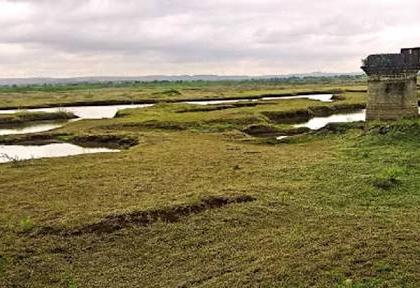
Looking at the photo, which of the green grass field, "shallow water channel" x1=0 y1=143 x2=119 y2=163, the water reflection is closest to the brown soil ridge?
the green grass field

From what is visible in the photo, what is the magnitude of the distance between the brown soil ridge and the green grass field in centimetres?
3

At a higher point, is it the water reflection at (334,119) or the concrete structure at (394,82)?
the concrete structure at (394,82)

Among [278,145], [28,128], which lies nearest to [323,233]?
[278,145]

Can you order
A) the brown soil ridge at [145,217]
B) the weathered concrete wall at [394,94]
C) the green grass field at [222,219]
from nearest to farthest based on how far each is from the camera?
the green grass field at [222,219] < the brown soil ridge at [145,217] < the weathered concrete wall at [394,94]

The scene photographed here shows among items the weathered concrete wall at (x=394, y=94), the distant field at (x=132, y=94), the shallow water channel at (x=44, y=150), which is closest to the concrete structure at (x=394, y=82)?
the weathered concrete wall at (x=394, y=94)

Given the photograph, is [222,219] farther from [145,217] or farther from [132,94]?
[132,94]

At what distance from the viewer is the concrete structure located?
2589cm

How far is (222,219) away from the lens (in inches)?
499

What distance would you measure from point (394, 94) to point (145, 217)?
687 inches

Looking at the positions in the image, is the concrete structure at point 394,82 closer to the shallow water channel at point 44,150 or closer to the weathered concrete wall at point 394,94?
the weathered concrete wall at point 394,94

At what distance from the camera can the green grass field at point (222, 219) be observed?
937 cm

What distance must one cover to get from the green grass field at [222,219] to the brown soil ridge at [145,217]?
0.09 ft

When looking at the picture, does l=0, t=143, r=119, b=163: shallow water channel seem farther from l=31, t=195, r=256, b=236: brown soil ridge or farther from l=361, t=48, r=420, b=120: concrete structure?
l=31, t=195, r=256, b=236: brown soil ridge

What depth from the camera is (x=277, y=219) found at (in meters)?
12.4
